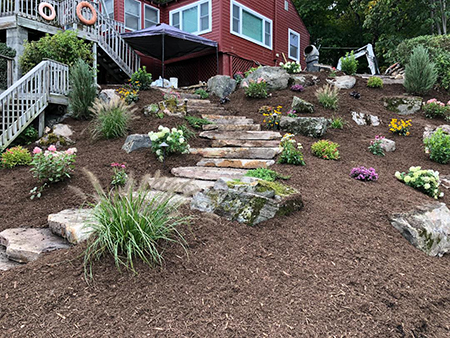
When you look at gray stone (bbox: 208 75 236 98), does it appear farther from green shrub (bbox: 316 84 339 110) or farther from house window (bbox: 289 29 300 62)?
house window (bbox: 289 29 300 62)

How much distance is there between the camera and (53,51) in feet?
25.8

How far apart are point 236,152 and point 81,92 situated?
3.93m

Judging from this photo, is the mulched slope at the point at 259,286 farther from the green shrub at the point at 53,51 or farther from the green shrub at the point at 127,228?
the green shrub at the point at 53,51

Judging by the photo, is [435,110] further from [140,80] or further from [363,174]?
[140,80]

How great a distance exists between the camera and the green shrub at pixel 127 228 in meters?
2.29

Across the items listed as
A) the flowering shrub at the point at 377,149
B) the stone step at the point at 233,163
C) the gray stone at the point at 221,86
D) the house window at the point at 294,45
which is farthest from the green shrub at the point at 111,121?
the house window at the point at 294,45

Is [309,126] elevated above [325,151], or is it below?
above

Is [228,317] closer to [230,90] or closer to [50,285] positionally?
[50,285]

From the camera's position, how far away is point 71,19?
32.0ft

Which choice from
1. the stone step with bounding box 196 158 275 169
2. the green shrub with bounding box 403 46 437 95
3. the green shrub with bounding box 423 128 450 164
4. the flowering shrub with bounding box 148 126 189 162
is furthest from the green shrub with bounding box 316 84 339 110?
the flowering shrub with bounding box 148 126 189 162

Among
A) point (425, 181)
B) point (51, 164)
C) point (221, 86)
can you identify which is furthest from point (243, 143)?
point (221, 86)

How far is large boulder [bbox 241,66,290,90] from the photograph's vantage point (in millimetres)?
9539

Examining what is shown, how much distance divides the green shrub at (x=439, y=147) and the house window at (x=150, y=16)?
1195 cm

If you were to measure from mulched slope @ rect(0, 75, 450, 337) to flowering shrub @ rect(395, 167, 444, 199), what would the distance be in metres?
1.26
